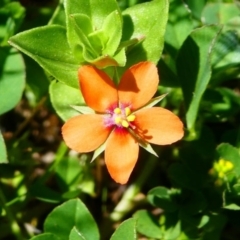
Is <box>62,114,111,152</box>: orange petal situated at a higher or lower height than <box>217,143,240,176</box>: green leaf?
higher

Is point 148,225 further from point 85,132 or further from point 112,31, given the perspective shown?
point 112,31

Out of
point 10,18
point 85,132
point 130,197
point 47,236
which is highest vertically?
point 10,18

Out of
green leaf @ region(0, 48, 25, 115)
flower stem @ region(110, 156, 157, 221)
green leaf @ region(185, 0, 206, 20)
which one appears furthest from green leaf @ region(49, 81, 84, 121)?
green leaf @ region(185, 0, 206, 20)

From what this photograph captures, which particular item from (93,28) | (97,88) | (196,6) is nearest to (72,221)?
(97,88)

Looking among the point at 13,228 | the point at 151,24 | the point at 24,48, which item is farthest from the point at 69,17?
the point at 13,228

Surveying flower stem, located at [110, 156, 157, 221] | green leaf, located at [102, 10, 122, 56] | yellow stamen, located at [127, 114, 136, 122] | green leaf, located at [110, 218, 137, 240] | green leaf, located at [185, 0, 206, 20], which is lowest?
flower stem, located at [110, 156, 157, 221]

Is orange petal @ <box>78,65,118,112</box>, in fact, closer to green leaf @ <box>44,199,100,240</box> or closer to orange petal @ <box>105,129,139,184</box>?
orange petal @ <box>105,129,139,184</box>

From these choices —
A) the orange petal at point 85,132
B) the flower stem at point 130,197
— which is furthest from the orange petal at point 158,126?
the flower stem at point 130,197

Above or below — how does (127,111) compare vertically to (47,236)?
above
